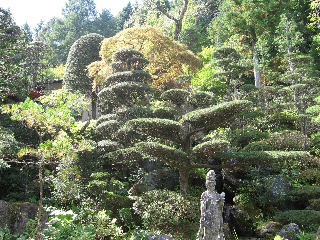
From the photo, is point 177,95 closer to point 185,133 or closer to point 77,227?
point 185,133

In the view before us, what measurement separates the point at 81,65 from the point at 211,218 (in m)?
15.6

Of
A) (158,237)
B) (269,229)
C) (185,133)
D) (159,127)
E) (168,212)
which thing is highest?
(159,127)

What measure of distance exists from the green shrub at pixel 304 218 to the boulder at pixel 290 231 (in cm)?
47

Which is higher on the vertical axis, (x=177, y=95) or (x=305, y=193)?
(x=177, y=95)

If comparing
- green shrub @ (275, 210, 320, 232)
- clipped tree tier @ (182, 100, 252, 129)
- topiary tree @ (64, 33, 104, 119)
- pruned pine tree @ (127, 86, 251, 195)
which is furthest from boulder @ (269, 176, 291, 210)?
topiary tree @ (64, 33, 104, 119)

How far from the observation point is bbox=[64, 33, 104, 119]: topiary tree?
19.0 m

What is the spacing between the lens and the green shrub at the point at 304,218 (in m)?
7.94

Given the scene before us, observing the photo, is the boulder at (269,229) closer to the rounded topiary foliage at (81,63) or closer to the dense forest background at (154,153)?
the dense forest background at (154,153)

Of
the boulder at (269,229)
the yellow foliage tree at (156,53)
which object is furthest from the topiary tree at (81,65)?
the boulder at (269,229)

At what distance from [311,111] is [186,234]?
21.4 ft

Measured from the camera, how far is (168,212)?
8.04 metres

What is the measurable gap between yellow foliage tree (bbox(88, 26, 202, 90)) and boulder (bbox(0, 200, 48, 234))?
27.6 feet

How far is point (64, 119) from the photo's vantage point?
21.2 ft

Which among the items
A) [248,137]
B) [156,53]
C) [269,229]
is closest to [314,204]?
[269,229]
